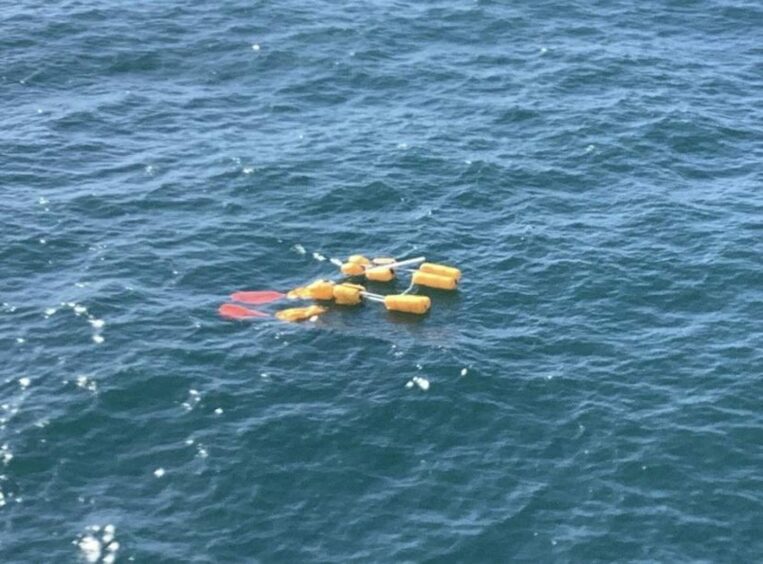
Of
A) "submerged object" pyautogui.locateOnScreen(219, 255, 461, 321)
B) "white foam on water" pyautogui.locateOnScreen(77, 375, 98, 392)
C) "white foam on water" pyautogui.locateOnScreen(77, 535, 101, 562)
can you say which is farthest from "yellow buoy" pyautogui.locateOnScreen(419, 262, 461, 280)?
"white foam on water" pyautogui.locateOnScreen(77, 535, 101, 562)

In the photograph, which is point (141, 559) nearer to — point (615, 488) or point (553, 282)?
point (615, 488)

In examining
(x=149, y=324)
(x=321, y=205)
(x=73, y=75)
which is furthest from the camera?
(x=73, y=75)

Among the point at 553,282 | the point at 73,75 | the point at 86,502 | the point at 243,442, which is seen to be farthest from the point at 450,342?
the point at 73,75

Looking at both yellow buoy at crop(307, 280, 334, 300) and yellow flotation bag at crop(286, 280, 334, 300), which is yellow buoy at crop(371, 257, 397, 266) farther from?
yellow buoy at crop(307, 280, 334, 300)

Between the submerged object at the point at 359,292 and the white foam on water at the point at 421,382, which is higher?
the submerged object at the point at 359,292

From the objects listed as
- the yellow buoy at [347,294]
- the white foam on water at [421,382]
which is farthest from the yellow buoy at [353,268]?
the white foam on water at [421,382]

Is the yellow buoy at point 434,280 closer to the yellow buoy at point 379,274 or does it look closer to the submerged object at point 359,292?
the submerged object at point 359,292

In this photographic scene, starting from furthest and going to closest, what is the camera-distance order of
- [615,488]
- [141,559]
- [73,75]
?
[73,75] < [615,488] < [141,559]
